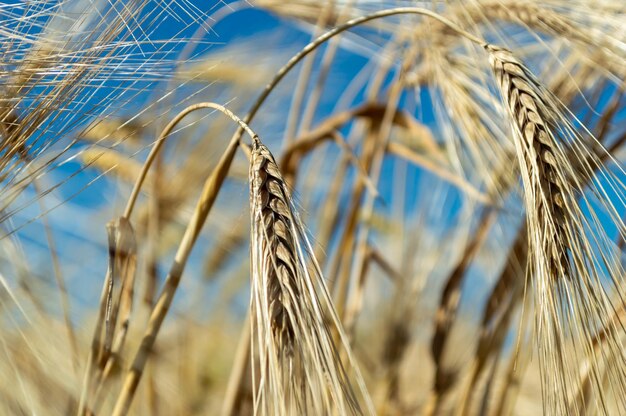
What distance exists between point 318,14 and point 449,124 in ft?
1.28

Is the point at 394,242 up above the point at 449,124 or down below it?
below

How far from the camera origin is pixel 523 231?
0.95m

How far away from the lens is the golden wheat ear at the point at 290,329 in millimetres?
386

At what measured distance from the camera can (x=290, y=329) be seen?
40 cm

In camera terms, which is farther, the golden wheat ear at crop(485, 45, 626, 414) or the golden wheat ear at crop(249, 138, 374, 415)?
the golden wheat ear at crop(485, 45, 626, 414)

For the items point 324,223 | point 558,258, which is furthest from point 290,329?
point 324,223

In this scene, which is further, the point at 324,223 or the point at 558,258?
the point at 324,223

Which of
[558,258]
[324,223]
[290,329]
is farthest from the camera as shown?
[324,223]

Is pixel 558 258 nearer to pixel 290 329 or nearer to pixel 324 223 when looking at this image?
pixel 290 329

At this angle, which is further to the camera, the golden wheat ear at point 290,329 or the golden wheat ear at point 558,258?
the golden wheat ear at point 558,258

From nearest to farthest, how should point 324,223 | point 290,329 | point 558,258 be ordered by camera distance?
point 290,329 < point 558,258 < point 324,223

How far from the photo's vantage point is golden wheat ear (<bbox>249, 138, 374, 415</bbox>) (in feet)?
1.27

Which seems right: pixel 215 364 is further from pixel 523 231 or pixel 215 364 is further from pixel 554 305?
pixel 554 305

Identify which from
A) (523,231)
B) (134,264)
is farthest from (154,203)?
(523,231)
